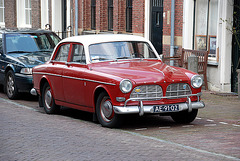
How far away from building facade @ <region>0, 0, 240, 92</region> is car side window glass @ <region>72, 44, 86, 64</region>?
5.38 meters

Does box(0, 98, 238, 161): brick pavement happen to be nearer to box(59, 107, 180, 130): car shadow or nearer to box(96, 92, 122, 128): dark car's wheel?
box(96, 92, 122, 128): dark car's wheel

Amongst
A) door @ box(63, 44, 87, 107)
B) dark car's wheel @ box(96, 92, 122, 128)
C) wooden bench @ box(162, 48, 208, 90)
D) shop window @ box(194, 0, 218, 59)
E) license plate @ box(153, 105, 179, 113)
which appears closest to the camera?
license plate @ box(153, 105, 179, 113)

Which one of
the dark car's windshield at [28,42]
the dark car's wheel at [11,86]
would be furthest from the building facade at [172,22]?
the dark car's wheel at [11,86]

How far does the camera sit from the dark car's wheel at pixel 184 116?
962cm

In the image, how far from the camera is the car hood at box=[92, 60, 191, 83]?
8953 mm

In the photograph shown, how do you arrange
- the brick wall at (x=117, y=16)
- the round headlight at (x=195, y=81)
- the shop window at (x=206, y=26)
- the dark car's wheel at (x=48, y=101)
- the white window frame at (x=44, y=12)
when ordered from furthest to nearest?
the white window frame at (x=44, y=12) < the brick wall at (x=117, y=16) < the shop window at (x=206, y=26) < the dark car's wheel at (x=48, y=101) < the round headlight at (x=195, y=81)

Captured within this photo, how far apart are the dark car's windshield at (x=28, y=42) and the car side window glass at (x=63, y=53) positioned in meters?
3.43

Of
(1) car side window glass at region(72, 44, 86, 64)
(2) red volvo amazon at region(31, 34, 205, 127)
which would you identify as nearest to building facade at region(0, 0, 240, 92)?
(2) red volvo amazon at region(31, 34, 205, 127)

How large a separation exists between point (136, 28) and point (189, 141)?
12676 millimetres

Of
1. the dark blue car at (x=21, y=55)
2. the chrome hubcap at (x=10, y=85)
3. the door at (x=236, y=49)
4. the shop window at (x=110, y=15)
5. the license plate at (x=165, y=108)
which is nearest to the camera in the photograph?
the license plate at (x=165, y=108)

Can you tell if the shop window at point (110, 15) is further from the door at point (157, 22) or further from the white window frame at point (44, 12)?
the white window frame at point (44, 12)

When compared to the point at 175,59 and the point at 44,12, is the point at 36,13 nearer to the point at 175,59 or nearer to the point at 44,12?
the point at 44,12

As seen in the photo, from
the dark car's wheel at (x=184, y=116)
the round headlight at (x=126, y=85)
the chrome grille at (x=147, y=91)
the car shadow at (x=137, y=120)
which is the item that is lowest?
the car shadow at (x=137, y=120)

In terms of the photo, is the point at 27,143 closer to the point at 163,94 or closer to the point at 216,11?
the point at 163,94
